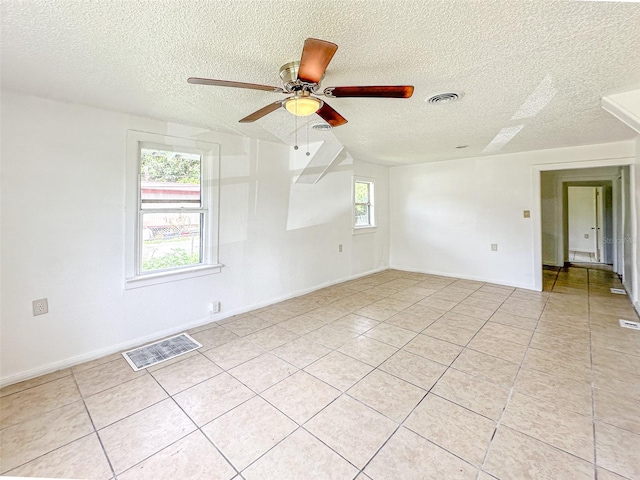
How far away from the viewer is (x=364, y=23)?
139 cm

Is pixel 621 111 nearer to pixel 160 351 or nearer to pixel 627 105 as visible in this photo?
pixel 627 105

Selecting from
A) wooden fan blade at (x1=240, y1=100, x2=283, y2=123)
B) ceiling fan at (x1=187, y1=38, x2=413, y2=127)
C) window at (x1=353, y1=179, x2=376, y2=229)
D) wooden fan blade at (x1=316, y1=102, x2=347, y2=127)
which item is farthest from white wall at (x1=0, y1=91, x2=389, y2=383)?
window at (x1=353, y1=179, x2=376, y2=229)

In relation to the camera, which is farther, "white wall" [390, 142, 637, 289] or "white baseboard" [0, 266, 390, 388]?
"white wall" [390, 142, 637, 289]

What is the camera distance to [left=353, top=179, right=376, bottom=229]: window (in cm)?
543

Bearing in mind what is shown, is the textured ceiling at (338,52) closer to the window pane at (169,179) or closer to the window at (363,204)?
the window pane at (169,179)

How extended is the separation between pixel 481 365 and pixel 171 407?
7.76ft

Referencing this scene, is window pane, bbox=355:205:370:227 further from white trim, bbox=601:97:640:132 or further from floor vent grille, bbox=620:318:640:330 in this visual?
floor vent grille, bbox=620:318:640:330

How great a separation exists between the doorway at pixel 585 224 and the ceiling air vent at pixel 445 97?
Result: 6358 millimetres

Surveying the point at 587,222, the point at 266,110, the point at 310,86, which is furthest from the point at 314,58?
the point at 587,222

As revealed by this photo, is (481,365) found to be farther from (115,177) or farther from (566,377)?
(115,177)

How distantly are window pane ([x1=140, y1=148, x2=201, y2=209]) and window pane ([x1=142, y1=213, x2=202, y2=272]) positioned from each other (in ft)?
0.44

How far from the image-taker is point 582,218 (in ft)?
21.8

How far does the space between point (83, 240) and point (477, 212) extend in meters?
5.46

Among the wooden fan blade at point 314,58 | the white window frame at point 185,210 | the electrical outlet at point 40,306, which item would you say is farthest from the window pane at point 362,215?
the electrical outlet at point 40,306
